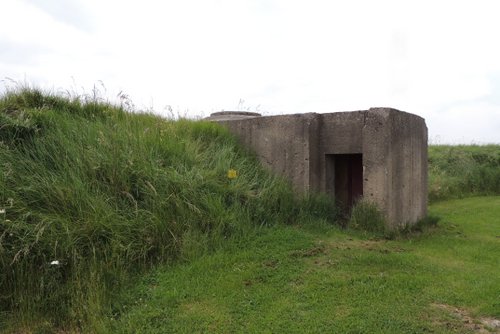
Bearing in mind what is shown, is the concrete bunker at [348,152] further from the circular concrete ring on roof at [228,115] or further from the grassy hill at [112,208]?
the circular concrete ring on roof at [228,115]

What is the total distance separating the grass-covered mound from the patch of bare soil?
2.01 m

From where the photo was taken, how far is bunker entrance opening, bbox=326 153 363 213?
5912 mm

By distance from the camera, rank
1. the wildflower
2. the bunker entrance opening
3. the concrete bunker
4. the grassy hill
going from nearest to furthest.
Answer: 1. the grassy hill
2. the wildflower
3. the concrete bunker
4. the bunker entrance opening

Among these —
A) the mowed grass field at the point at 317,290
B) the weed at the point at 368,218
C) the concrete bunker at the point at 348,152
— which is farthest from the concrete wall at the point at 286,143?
the mowed grass field at the point at 317,290

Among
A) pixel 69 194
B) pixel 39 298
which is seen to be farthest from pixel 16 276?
pixel 69 194

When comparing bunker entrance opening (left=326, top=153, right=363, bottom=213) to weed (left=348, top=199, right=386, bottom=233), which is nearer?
weed (left=348, top=199, right=386, bottom=233)

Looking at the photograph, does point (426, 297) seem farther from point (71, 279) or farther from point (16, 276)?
point (16, 276)

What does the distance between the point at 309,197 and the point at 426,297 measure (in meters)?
2.23

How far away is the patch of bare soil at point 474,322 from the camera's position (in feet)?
9.76

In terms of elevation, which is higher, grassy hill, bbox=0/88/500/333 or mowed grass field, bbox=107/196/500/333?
grassy hill, bbox=0/88/500/333

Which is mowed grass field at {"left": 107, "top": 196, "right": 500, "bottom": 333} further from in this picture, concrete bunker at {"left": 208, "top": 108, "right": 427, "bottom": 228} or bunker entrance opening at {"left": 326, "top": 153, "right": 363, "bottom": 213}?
bunker entrance opening at {"left": 326, "top": 153, "right": 363, "bottom": 213}

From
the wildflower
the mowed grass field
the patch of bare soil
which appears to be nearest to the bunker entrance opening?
the mowed grass field

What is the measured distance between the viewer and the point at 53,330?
10.5 feet

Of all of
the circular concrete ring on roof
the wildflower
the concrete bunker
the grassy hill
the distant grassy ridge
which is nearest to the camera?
the grassy hill
